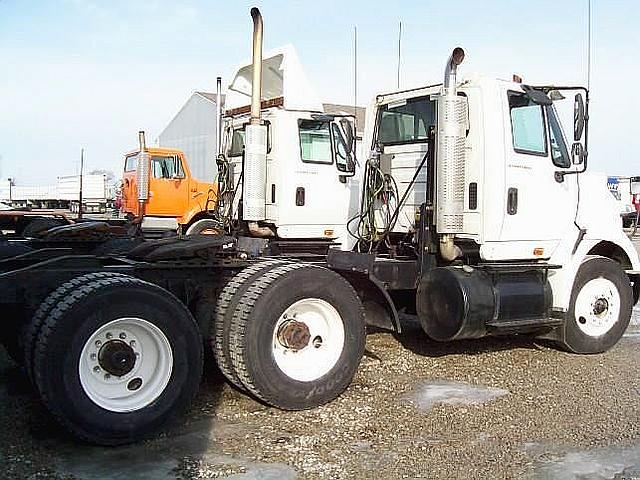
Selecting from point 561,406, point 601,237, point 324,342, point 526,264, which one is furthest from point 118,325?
point 601,237

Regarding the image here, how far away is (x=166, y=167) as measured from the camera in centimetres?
1568

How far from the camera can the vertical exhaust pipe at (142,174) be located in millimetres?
14888

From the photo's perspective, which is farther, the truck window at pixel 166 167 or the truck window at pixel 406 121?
the truck window at pixel 166 167

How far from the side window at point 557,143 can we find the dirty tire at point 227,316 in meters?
3.29

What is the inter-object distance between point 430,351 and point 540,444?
2.89 metres

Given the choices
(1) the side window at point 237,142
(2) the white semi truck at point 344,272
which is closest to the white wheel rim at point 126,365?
(2) the white semi truck at point 344,272

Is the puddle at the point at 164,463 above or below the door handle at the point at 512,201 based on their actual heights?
below

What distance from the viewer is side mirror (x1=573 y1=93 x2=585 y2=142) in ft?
22.4

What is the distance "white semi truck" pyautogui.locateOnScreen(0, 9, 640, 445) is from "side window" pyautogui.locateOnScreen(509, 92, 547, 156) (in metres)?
0.02

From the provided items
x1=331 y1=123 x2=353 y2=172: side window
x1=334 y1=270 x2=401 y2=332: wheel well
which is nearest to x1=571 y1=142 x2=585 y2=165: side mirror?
x1=334 y1=270 x2=401 y2=332: wheel well

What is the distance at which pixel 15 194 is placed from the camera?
4916 centimetres

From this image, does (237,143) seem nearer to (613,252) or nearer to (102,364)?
(613,252)

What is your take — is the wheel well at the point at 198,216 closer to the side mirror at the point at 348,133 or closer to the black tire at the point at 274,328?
the side mirror at the point at 348,133

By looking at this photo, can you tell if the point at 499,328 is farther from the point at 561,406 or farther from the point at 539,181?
the point at 539,181
